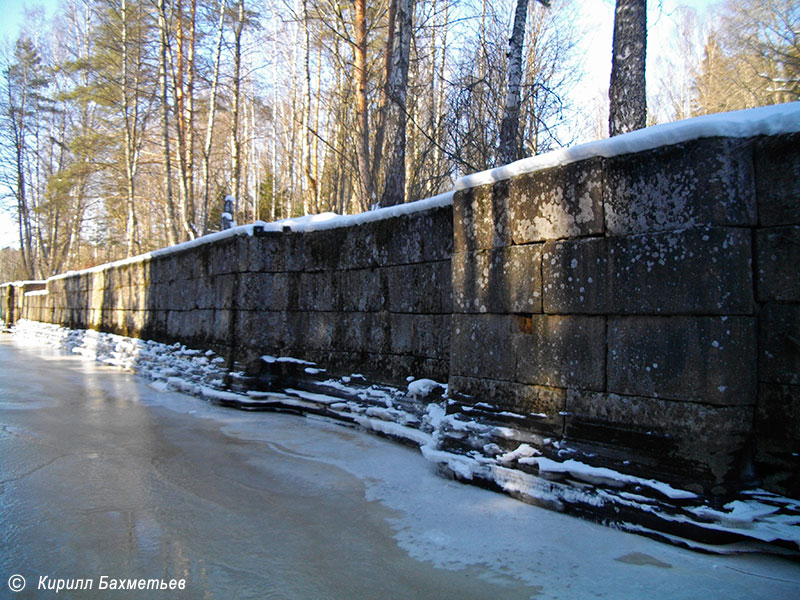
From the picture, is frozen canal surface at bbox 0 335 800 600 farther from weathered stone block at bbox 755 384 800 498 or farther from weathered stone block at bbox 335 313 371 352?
weathered stone block at bbox 335 313 371 352

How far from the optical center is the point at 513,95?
7.09 meters

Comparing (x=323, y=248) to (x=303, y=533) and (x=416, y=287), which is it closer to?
(x=416, y=287)

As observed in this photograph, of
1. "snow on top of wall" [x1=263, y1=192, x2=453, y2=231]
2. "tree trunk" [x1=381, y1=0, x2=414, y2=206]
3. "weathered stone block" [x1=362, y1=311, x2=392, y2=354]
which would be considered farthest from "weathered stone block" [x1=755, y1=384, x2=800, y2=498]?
"tree trunk" [x1=381, y1=0, x2=414, y2=206]

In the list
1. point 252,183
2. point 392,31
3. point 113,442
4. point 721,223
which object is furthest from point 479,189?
point 252,183

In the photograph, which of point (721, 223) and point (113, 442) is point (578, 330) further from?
point (113, 442)

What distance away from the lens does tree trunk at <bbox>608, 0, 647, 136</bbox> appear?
5.99 meters

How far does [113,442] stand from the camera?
4219 mm

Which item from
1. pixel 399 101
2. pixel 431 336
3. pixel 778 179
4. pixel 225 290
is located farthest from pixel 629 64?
pixel 225 290

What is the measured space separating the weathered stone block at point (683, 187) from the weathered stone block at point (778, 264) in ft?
0.38

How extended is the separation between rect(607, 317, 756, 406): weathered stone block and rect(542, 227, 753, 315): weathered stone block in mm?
66

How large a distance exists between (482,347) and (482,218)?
83 cm

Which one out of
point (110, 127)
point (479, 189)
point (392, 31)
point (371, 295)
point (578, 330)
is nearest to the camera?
point (578, 330)

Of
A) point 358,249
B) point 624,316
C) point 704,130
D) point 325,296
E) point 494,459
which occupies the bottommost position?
point 494,459

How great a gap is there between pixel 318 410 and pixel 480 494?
8.31ft
